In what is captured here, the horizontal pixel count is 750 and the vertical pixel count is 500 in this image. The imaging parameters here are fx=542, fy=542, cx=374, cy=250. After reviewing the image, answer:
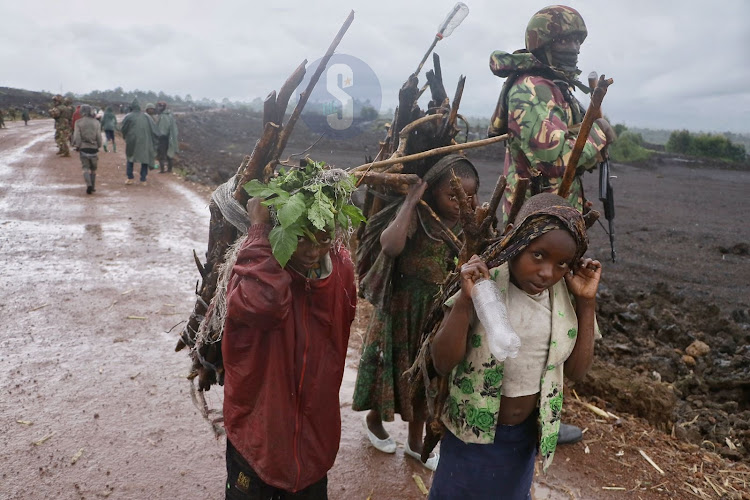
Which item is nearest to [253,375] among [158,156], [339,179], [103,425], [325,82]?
[339,179]

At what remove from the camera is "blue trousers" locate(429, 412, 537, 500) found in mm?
2273

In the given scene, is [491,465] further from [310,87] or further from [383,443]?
[310,87]

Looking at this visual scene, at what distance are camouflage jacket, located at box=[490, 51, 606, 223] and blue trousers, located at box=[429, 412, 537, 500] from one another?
4.92ft

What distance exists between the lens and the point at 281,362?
7.22ft

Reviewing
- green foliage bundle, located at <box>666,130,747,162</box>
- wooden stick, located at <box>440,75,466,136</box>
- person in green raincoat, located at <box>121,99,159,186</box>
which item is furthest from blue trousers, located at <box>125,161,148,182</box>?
green foliage bundle, located at <box>666,130,747,162</box>

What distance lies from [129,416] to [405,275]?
2463mm

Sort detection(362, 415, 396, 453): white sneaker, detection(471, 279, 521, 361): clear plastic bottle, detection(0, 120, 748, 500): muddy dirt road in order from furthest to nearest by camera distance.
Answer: detection(362, 415, 396, 453): white sneaker → detection(0, 120, 748, 500): muddy dirt road → detection(471, 279, 521, 361): clear plastic bottle

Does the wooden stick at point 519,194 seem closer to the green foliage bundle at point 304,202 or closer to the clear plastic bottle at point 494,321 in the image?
the clear plastic bottle at point 494,321

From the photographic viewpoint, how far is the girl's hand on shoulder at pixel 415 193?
2951 mm

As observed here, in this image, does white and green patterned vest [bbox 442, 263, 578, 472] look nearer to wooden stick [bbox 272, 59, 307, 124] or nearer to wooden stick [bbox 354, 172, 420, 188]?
wooden stick [bbox 354, 172, 420, 188]

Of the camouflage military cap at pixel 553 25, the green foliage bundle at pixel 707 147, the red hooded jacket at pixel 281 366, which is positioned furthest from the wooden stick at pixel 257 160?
the green foliage bundle at pixel 707 147

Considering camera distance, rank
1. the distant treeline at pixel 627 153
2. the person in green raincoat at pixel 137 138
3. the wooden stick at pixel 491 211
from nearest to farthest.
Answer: the wooden stick at pixel 491 211, the person in green raincoat at pixel 137 138, the distant treeline at pixel 627 153

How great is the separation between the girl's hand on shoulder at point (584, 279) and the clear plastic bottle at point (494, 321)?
44 cm

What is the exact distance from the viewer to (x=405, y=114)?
10.8 ft
